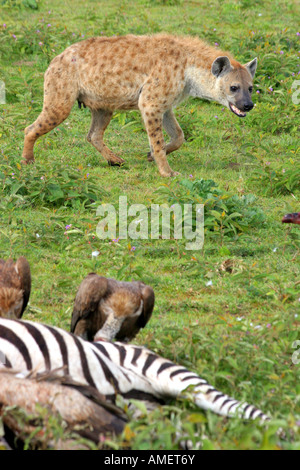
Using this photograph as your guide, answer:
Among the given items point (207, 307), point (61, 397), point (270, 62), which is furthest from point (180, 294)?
point (270, 62)

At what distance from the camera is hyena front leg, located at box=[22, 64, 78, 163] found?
8.34 metres

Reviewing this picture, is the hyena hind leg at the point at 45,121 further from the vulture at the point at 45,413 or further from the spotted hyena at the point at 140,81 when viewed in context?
the vulture at the point at 45,413

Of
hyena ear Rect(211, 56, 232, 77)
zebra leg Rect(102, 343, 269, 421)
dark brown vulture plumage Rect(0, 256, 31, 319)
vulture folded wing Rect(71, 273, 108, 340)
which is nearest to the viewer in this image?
zebra leg Rect(102, 343, 269, 421)

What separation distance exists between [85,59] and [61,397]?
5883mm

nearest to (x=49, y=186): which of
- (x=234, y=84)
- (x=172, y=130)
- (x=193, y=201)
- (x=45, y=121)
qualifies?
(x=45, y=121)

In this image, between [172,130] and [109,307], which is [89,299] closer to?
[109,307]

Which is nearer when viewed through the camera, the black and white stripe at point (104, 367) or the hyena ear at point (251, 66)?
the black and white stripe at point (104, 367)

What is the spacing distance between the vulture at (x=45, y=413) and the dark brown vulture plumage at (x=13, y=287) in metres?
1.14

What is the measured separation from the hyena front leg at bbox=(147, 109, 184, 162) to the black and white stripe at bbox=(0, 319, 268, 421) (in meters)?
5.01

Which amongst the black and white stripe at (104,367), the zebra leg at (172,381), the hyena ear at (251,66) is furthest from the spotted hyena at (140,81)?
the black and white stripe at (104,367)

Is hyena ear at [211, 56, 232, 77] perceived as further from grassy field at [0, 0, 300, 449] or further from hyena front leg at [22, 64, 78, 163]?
hyena front leg at [22, 64, 78, 163]

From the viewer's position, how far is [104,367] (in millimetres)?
3791

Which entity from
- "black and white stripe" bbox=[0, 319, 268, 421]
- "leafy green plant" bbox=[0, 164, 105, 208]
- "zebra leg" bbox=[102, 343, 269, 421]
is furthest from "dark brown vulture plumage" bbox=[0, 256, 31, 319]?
"leafy green plant" bbox=[0, 164, 105, 208]

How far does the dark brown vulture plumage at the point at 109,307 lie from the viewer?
4520 millimetres
